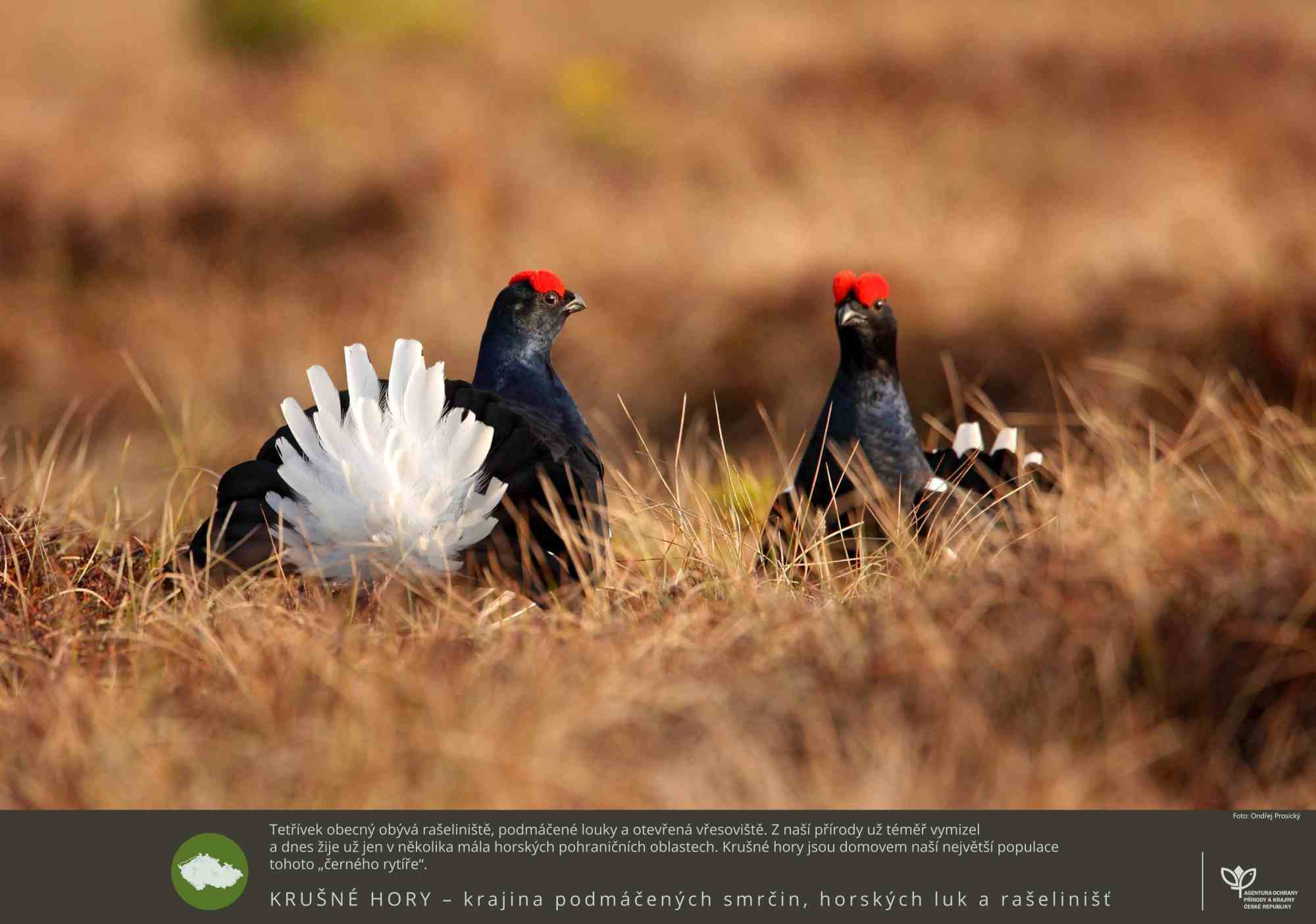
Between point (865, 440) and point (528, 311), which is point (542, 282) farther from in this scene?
point (865, 440)

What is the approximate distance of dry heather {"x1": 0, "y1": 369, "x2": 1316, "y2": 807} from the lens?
2.55 meters

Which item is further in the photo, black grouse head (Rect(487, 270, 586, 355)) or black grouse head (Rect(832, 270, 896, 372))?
black grouse head (Rect(487, 270, 586, 355))

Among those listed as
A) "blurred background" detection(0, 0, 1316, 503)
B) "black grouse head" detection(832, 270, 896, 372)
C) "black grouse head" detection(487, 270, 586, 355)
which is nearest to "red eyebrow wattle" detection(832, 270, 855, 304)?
"black grouse head" detection(832, 270, 896, 372)

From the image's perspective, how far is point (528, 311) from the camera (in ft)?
14.5

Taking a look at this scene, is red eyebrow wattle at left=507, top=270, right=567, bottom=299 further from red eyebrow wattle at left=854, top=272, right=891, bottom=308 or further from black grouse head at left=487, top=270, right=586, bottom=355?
red eyebrow wattle at left=854, top=272, right=891, bottom=308

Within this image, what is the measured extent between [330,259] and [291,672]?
898 cm

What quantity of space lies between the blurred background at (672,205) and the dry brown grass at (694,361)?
50 mm

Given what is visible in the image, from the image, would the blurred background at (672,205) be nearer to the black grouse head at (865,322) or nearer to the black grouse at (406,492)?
the black grouse head at (865,322)

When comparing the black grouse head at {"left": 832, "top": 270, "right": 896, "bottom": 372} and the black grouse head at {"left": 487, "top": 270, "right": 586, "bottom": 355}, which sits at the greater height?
the black grouse head at {"left": 487, "top": 270, "right": 586, "bottom": 355}

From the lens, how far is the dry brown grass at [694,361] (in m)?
2.66
